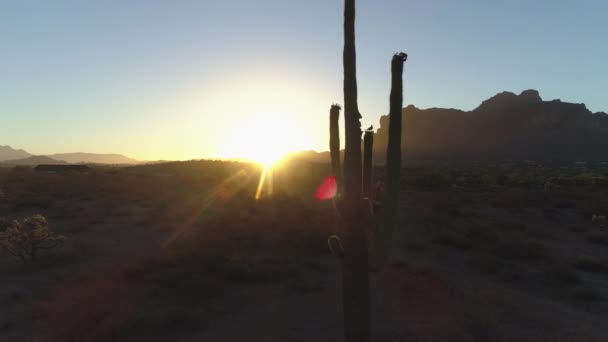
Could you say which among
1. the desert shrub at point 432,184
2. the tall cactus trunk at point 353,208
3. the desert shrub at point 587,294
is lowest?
the desert shrub at point 587,294

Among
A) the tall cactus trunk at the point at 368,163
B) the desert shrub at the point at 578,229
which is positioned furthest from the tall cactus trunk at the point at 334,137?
the desert shrub at the point at 578,229

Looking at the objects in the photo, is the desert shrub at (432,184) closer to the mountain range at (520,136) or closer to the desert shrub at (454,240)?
the desert shrub at (454,240)

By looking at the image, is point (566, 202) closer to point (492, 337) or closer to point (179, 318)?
point (492, 337)

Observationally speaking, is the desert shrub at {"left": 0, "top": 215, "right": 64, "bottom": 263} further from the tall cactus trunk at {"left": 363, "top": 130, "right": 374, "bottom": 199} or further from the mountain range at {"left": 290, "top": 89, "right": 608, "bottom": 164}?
the mountain range at {"left": 290, "top": 89, "right": 608, "bottom": 164}

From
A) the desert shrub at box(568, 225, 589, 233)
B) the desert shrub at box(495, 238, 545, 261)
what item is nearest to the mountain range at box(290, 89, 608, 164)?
the desert shrub at box(568, 225, 589, 233)

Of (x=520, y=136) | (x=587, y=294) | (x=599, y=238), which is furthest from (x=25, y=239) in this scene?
Answer: (x=520, y=136)

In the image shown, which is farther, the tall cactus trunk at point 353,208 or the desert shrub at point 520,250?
the desert shrub at point 520,250

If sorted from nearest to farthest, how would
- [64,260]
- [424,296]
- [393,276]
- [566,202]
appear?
[424,296] → [393,276] → [64,260] → [566,202]

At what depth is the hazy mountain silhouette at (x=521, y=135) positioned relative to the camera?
116m

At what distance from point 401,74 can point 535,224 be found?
16.6m

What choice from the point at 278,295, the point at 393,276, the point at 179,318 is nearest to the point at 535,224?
the point at 393,276

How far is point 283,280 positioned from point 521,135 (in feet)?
444

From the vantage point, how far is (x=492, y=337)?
7.96 meters

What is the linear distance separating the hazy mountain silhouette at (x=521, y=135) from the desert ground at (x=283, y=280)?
103598 mm
